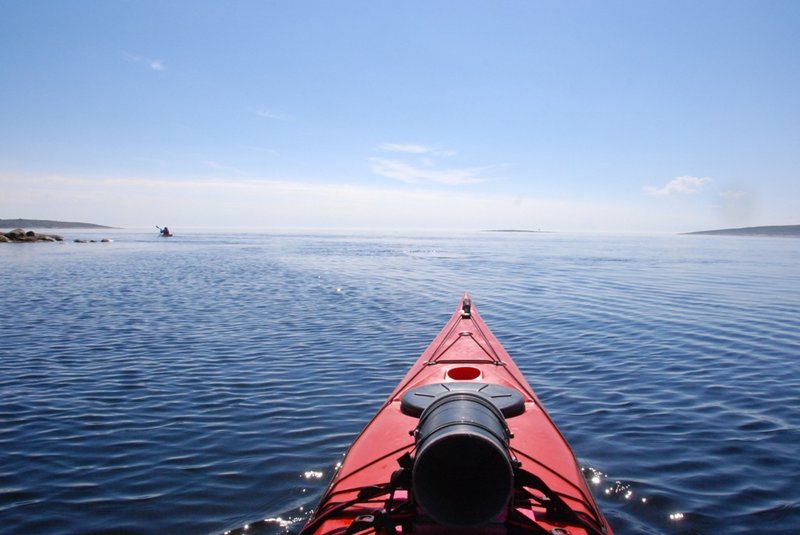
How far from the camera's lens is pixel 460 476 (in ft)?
10.5

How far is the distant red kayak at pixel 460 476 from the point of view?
3096 millimetres

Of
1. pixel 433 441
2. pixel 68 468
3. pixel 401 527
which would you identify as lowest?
pixel 68 468

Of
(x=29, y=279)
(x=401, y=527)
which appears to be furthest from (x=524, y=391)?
(x=29, y=279)

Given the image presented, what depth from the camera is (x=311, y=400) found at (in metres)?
9.09

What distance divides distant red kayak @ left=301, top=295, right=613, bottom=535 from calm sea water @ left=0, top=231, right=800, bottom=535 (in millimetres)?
1482

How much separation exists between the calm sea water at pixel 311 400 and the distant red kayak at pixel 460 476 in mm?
1482

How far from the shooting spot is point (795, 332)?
14742 millimetres

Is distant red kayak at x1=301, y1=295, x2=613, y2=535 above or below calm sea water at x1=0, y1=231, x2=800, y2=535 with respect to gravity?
above

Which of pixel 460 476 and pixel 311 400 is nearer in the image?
pixel 460 476

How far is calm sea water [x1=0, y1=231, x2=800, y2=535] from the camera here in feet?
19.2

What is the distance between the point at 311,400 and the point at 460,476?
246 inches

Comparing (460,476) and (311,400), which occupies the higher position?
(460,476)

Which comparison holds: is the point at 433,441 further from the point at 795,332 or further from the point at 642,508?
the point at 795,332

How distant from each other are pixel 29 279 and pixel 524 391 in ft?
94.7
